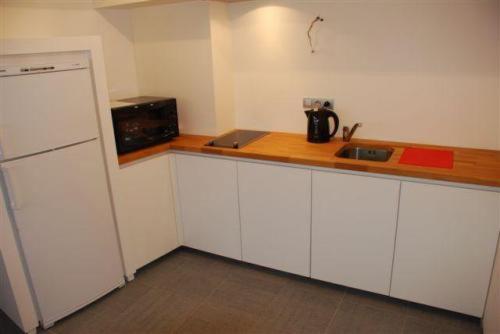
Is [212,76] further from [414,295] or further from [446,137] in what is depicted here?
[414,295]

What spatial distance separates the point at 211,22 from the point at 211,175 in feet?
3.56

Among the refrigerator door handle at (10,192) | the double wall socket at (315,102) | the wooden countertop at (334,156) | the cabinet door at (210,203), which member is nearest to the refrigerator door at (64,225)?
the refrigerator door handle at (10,192)

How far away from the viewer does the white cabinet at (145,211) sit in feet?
8.19

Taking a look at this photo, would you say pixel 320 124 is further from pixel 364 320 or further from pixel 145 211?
pixel 145 211

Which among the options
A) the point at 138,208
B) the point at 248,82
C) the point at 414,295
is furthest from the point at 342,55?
the point at 138,208

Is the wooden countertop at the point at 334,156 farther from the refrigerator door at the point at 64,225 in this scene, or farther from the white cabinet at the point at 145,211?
the refrigerator door at the point at 64,225

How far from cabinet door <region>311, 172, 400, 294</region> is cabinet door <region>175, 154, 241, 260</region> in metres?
0.59

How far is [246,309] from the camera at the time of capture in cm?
235

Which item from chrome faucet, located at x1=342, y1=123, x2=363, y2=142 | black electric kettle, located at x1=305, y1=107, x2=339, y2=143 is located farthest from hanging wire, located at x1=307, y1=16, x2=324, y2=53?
chrome faucet, located at x1=342, y1=123, x2=363, y2=142

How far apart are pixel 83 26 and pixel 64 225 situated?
145 cm

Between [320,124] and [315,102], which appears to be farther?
[315,102]

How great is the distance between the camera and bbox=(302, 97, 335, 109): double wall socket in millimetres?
2676

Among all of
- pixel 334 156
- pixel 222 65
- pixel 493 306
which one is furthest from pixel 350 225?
pixel 222 65

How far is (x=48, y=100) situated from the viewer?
2.00m
